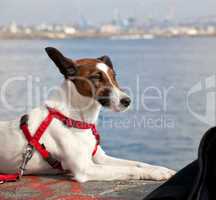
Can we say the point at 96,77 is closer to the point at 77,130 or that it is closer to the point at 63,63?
the point at 63,63

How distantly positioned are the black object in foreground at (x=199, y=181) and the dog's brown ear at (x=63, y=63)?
0.96 m

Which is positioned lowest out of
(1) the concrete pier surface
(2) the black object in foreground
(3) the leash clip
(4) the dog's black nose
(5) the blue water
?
(5) the blue water

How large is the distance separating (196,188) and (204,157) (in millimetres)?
127

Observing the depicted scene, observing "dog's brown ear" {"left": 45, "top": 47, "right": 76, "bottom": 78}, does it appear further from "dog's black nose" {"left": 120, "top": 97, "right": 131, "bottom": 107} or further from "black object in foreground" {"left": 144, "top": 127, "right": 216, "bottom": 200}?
"black object in foreground" {"left": 144, "top": 127, "right": 216, "bottom": 200}

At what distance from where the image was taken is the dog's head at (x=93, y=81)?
9.98 feet

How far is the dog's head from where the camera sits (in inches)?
→ 120

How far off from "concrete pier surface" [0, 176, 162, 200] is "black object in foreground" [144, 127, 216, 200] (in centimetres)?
33

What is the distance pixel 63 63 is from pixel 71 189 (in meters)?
0.68
